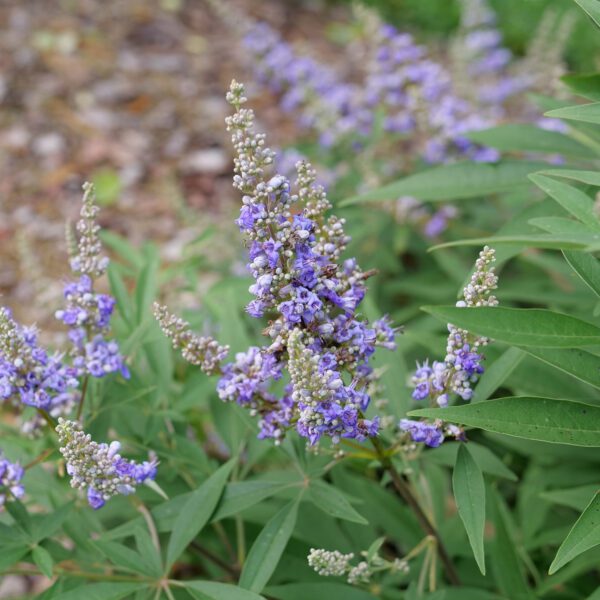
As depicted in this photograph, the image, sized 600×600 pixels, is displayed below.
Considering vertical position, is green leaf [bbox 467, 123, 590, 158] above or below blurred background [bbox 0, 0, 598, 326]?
above

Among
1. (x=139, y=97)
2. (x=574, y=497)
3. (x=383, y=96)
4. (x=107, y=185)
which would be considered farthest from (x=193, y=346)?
(x=139, y=97)

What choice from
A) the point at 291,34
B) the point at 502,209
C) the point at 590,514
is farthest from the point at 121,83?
the point at 590,514

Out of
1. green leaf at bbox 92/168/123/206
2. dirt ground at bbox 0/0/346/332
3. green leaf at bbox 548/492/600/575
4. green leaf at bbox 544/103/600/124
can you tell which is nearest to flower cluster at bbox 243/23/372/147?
dirt ground at bbox 0/0/346/332

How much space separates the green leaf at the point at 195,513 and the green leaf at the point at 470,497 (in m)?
0.72

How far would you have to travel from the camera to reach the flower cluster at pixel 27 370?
2.14 meters

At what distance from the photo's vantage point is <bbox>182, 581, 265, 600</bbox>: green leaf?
217cm

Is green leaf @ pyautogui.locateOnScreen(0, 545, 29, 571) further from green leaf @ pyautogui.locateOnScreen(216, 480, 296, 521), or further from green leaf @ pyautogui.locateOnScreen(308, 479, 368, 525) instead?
green leaf @ pyautogui.locateOnScreen(308, 479, 368, 525)

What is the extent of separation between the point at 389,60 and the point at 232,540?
8.84 ft

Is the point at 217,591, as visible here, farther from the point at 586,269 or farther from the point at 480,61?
the point at 480,61

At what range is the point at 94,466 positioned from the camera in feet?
6.68

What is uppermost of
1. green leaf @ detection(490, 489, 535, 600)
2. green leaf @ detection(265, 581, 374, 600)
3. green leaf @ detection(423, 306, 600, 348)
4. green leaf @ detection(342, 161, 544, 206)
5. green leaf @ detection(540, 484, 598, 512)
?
green leaf @ detection(423, 306, 600, 348)

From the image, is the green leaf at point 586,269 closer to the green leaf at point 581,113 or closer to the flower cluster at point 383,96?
the green leaf at point 581,113

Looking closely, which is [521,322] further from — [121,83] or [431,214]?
[121,83]

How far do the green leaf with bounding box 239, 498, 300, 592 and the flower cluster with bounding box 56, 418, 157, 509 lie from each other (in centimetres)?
39
